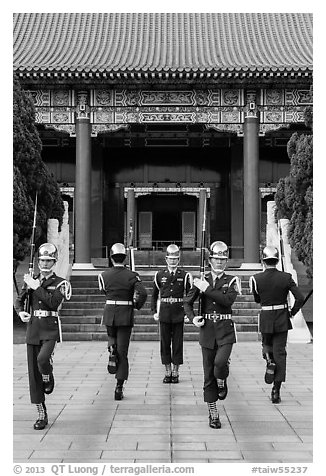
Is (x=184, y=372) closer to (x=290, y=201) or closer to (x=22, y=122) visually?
(x=290, y=201)

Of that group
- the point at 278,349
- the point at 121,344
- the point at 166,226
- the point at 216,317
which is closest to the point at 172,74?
the point at 166,226

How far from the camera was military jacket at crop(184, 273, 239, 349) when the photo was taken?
183 inches

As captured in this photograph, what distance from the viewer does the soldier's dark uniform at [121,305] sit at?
562 cm

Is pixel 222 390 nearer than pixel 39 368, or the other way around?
pixel 39 368

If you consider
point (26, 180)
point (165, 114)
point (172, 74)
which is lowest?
point (26, 180)

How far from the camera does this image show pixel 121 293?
5.79m

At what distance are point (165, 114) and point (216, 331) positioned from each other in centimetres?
908

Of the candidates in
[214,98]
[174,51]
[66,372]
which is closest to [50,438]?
[66,372]

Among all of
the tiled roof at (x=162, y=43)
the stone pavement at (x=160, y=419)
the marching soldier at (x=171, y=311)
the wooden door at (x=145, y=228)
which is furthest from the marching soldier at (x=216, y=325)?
the wooden door at (x=145, y=228)

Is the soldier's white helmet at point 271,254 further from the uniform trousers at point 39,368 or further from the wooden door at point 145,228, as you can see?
the wooden door at point 145,228

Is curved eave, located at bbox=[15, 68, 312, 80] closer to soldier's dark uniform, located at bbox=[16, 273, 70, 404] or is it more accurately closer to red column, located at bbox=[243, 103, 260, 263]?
red column, located at bbox=[243, 103, 260, 263]

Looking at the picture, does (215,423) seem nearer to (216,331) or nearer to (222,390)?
(222,390)

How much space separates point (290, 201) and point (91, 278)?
13.5 ft

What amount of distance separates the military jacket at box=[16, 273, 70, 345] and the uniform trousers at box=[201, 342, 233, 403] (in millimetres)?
1235
